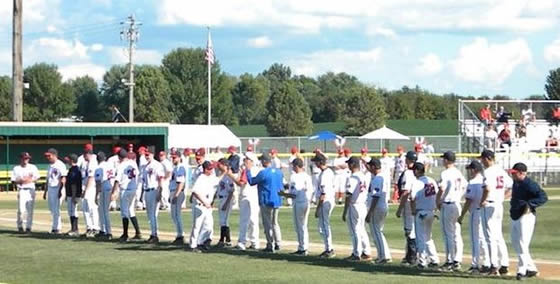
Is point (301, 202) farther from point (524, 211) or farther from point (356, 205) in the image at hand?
point (524, 211)

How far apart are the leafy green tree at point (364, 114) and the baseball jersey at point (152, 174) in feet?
222

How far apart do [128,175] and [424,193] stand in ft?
26.8

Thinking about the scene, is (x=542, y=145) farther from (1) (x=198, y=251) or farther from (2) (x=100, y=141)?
(1) (x=198, y=251)

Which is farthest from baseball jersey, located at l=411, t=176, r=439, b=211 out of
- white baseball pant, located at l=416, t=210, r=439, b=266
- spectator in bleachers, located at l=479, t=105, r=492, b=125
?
spectator in bleachers, located at l=479, t=105, r=492, b=125

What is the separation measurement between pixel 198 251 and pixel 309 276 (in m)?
4.60

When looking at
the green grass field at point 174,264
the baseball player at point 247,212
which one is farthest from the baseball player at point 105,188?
the baseball player at point 247,212

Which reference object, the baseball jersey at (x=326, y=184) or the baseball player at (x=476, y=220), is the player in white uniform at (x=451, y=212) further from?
the baseball jersey at (x=326, y=184)

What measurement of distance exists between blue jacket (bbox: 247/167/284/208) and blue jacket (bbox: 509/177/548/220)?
5.91m

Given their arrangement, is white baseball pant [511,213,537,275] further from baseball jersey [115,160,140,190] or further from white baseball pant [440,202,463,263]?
baseball jersey [115,160,140,190]

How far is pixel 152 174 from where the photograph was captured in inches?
886

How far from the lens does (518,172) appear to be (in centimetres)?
1622

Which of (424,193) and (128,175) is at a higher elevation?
(128,175)

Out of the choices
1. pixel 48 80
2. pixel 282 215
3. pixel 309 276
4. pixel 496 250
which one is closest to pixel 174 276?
pixel 309 276

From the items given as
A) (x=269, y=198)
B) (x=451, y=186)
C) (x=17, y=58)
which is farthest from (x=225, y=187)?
(x=17, y=58)
